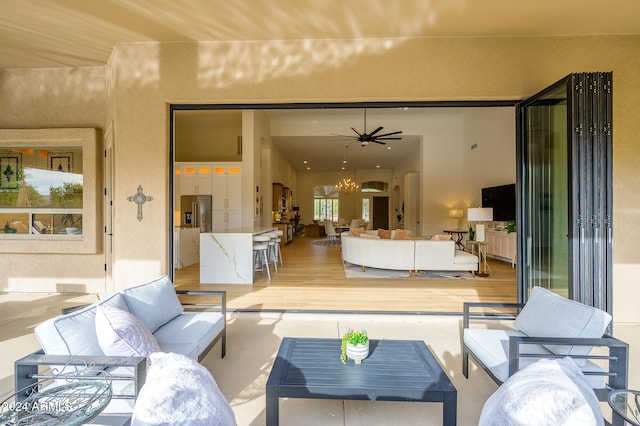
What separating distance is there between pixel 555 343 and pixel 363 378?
105 cm

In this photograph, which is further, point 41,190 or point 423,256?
point 423,256

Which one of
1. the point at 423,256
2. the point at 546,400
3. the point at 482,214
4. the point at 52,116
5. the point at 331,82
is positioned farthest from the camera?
the point at 482,214

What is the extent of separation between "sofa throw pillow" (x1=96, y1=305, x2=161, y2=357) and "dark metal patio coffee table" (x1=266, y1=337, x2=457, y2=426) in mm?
703

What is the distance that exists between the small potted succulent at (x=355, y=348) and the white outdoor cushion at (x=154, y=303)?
4.65ft

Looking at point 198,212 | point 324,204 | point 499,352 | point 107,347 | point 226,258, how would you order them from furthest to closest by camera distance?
1. point 324,204
2. point 198,212
3. point 226,258
4. point 499,352
5. point 107,347

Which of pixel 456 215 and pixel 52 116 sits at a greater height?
pixel 52 116

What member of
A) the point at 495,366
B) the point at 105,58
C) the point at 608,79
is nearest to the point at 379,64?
the point at 608,79

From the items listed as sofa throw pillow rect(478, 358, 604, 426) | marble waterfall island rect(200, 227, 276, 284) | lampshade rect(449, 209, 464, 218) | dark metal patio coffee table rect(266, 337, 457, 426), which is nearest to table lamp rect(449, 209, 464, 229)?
lampshade rect(449, 209, 464, 218)

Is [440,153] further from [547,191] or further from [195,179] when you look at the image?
[195,179]

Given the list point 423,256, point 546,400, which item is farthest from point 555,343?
point 423,256

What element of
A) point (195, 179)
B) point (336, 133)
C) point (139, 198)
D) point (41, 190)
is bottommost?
point (139, 198)

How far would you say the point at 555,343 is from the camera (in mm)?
1662

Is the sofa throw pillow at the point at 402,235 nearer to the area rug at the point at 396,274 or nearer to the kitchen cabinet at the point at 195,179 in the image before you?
the area rug at the point at 396,274

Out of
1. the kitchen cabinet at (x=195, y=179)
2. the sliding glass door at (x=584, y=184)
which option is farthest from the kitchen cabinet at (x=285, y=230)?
the sliding glass door at (x=584, y=184)
